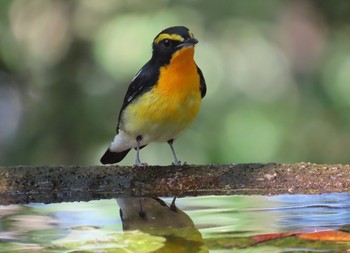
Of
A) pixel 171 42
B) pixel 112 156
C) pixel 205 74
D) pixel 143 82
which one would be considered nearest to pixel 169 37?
pixel 171 42

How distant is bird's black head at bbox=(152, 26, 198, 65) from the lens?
4398 millimetres

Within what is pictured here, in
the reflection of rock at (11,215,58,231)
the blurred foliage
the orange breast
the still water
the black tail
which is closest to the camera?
the still water

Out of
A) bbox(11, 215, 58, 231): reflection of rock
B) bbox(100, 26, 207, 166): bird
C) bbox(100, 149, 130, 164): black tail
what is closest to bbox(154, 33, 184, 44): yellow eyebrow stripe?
bbox(100, 26, 207, 166): bird

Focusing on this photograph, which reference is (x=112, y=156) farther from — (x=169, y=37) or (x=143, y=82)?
Answer: (x=169, y=37)

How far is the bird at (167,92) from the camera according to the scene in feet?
14.2

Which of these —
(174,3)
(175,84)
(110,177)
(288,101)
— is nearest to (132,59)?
(174,3)

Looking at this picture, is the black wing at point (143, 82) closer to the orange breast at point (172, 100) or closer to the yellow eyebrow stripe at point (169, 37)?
the orange breast at point (172, 100)

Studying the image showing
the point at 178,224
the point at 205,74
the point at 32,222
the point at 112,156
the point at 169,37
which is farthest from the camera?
the point at 205,74

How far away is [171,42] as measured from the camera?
4.48m

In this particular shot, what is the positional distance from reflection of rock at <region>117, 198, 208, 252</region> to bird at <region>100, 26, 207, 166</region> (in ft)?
3.18

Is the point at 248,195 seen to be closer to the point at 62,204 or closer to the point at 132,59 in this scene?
the point at 62,204

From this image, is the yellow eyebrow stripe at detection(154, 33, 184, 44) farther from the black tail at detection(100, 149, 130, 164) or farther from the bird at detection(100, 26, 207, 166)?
the black tail at detection(100, 149, 130, 164)

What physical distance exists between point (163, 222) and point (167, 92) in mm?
1483

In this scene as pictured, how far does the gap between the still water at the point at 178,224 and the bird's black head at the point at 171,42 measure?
118cm
